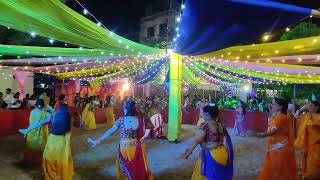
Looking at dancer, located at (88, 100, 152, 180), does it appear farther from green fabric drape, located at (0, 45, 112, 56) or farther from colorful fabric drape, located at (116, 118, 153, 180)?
green fabric drape, located at (0, 45, 112, 56)

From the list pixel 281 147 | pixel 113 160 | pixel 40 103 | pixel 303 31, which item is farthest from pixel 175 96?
pixel 303 31

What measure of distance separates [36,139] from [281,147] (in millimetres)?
5168

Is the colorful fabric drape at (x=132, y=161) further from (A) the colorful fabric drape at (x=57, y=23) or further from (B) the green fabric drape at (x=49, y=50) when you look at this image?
(B) the green fabric drape at (x=49, y=50)

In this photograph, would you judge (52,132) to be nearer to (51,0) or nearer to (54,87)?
(51,0)

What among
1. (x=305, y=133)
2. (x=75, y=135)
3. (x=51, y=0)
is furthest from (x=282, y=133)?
(x=75, y=135)

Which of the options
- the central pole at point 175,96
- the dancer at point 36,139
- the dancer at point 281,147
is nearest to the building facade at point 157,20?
the central pole at point 175,96

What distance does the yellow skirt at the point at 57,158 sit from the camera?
18.1ft

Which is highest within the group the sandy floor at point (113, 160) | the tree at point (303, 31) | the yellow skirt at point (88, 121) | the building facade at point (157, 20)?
the building facade at point (157, 20)

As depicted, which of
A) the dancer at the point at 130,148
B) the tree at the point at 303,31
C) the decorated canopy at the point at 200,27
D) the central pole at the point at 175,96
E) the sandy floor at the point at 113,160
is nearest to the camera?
the decorated canopy at the point at 200,27

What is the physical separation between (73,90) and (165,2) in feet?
45.7

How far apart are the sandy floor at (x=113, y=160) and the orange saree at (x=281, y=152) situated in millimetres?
1164

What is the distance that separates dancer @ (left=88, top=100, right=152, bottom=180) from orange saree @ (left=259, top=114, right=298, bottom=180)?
225 cm

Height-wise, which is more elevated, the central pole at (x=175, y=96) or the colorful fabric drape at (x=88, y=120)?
the central pole at (x=175, y=96)

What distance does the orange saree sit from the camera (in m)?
5.80
